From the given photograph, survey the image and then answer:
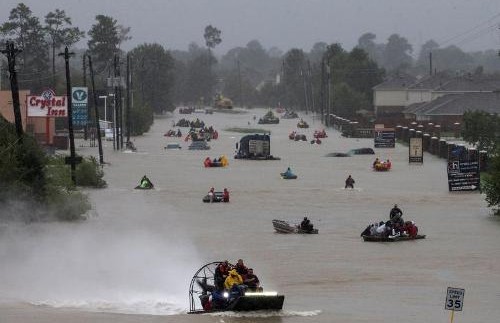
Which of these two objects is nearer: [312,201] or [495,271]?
[495,271]

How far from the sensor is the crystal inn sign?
87.2 m

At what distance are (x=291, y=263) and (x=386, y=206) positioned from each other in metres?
20.3

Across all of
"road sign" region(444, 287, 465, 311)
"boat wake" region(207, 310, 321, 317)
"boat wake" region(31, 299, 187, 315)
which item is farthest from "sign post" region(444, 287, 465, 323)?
"boat wake" region(31, 299, 187, 315)

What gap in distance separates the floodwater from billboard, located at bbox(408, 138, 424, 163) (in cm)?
1370

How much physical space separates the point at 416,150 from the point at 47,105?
1074 inches

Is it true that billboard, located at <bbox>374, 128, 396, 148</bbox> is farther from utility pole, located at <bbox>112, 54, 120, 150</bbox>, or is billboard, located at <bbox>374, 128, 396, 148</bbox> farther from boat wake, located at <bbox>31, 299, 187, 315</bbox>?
boat wake, located at <bbox>31, 299, 187, 315</bbox>

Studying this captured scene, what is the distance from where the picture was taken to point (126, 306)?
3158 centimetres

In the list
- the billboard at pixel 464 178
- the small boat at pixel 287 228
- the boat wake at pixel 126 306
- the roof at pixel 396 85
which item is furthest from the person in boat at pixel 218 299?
the roof at pixel 396 85

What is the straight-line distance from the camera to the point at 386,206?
59156mm

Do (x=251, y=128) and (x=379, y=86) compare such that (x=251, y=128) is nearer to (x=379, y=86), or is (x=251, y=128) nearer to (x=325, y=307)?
(x=379, y=86)

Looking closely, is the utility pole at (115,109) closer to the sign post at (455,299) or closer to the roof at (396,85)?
the roof at (396,85)

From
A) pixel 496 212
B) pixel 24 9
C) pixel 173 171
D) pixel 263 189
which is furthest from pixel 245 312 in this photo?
pixel 24 9

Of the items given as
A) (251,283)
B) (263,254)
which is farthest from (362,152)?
(251,283)

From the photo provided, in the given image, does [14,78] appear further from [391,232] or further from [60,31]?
[60,31]
